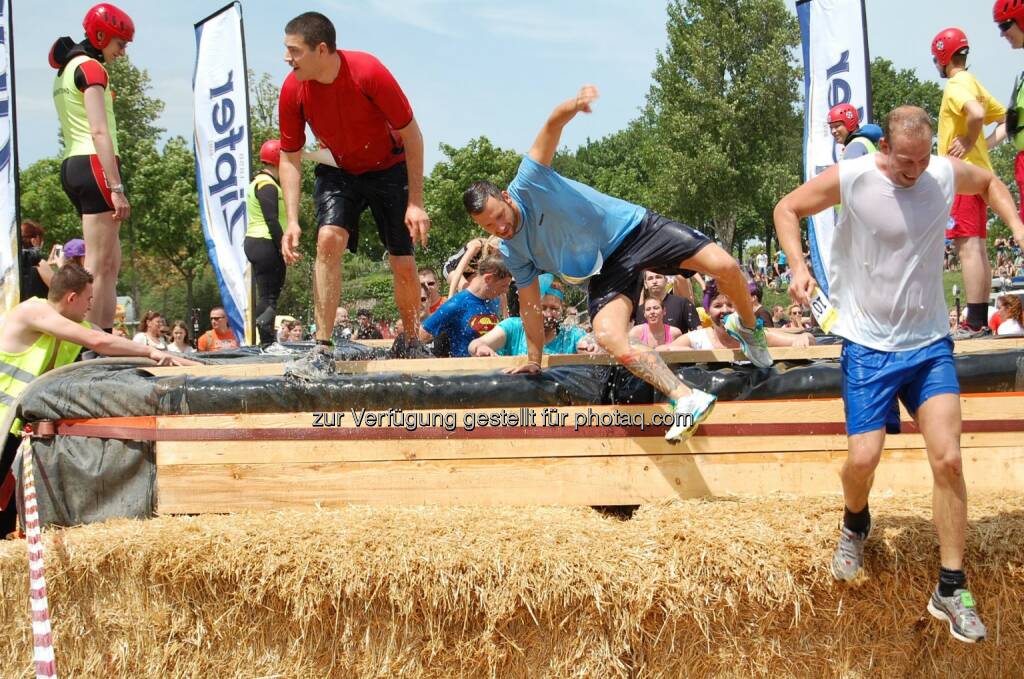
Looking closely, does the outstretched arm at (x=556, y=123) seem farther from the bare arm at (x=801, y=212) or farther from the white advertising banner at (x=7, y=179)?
the white advertising banner at (x=7, y=179)

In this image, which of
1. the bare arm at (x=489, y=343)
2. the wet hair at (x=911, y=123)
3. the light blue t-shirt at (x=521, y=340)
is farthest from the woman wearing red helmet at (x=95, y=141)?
the wet hair at (x=911, y=123)

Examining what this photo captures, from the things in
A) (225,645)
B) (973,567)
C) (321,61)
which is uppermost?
(321,61)

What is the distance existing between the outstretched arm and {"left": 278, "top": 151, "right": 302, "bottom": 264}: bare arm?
1551mm

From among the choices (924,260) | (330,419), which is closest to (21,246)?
(330,419)

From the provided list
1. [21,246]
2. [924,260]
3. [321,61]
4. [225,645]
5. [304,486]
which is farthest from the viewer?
[21,246]

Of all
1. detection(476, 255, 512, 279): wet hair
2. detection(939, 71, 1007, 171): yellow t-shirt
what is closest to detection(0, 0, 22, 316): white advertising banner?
detection(476, 255, 512, 279): wet hair

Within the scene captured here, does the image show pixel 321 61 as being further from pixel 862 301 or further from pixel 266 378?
pixel 862 301

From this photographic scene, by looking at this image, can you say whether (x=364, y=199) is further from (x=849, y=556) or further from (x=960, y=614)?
(x=960, y=614)

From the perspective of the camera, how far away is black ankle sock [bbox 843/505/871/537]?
355cm

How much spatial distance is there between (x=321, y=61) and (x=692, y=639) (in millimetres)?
3555

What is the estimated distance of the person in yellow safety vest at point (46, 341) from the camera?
501 centimetres

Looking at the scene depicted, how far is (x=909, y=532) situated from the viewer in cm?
369

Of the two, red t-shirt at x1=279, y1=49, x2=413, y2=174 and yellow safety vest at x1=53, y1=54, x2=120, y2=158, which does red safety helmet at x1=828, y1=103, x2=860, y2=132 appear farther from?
yellow safety vest at x1=53, y1=54, x2=120, y2=158

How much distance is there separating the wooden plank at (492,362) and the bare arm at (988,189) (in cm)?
146
